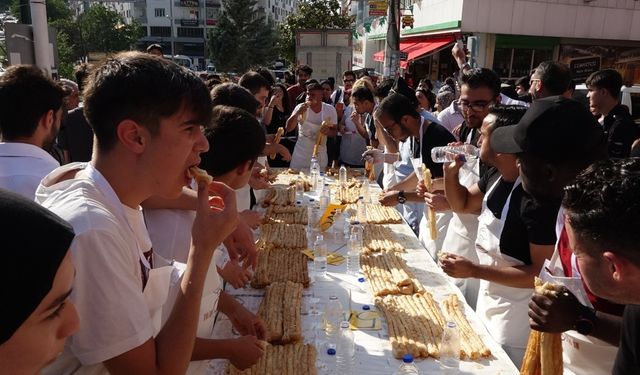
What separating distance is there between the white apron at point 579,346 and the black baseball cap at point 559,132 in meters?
0.27

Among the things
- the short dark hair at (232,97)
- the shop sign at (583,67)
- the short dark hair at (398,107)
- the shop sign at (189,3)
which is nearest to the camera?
the short dark hair at (232,97)

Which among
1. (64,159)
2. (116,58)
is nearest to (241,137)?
(116,58)

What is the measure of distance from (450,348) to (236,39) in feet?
152

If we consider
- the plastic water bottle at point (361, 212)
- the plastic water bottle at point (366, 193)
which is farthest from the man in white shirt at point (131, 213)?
the plastic water bottle at point (366, 193)

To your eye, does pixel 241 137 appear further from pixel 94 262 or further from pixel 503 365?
pixel 503 365

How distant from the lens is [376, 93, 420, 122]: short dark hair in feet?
13.1

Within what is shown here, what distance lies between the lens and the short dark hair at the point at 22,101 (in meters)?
2.57

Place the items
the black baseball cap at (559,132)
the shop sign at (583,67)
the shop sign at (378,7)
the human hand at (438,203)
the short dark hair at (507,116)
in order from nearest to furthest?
1. the black baseball cap at (559,132)
2. the short dark hair at (507,116)
3. the human hand at (438,203)
4. the shop sign at (583,67)
5. the shop sign at (378,7)

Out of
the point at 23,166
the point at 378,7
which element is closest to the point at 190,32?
the point at 378,7

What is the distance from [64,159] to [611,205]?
505 cm

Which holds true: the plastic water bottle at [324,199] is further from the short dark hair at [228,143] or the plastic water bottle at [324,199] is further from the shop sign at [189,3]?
the shop sign at [189,3]

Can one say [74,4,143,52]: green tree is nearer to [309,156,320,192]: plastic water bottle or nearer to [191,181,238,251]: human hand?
[309,156,320,192]: plastic water bottle

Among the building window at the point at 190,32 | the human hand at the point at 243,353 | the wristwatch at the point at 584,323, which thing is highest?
the building window at the point at 190,32

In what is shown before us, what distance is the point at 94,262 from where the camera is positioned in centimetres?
121
